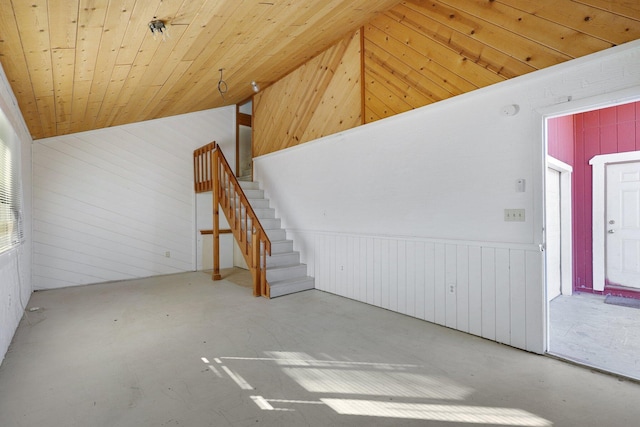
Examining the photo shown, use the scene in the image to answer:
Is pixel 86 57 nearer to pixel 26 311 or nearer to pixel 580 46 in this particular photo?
pixel 26 311

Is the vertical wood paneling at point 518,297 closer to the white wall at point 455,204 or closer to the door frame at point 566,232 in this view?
the white wall at point 455,204

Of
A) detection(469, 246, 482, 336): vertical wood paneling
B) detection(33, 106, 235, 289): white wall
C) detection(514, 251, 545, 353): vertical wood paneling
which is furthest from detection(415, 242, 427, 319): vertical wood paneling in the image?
detection(33, 106, 235, 289): white wall

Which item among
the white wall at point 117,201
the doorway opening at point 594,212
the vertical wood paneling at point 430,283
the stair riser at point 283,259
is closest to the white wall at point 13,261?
the white wall at point 117,201

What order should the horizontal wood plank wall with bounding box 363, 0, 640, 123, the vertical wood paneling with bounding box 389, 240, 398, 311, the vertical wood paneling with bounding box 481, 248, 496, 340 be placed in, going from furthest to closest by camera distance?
the vertical wood paneling with bounding box 389, 240, 398, 311 → the vertical wood paneling with bounding box 481, 248, 496, 340 → the horizontal wood plank wall with bounding box 363, 0, 640, 123

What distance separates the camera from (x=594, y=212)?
4.46 metres

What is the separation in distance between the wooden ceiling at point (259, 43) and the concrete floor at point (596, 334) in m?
2.37

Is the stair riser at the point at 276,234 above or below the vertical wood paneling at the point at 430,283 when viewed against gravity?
above

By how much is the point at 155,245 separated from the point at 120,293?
4.62 feet

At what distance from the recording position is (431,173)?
337 cm

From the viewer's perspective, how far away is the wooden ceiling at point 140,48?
215 cm

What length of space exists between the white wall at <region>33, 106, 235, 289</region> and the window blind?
5.18 ft

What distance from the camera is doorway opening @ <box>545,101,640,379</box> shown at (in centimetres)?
411

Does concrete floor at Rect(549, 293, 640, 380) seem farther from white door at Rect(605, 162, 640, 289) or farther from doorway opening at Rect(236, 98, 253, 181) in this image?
doorway opening at Rect(236, 98, 253, 181)

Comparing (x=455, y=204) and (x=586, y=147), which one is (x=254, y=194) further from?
(x=586, y=147)
